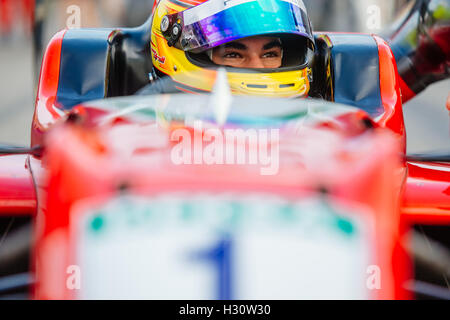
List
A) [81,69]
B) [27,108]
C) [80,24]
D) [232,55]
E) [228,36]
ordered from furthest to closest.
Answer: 1. [27,108]
2. [80,24]
3. [81,69]
4. [232,55]
5. [228,36]

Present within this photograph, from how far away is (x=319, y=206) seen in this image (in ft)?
3.15

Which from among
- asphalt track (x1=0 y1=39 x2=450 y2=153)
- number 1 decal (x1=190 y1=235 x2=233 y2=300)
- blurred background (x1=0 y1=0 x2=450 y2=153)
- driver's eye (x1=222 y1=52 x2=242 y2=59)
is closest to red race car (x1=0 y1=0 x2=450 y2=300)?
number 1 decal (x1=190 y1=235 x2=233 y2=300)

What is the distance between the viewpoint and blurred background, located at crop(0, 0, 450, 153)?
13.6 ft

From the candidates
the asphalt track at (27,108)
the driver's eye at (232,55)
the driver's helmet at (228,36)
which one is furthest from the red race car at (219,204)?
the asphalt track at (27,108)

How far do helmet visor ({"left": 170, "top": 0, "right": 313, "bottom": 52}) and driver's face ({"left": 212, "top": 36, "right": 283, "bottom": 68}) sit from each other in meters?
0.06

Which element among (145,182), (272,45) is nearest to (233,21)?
(272,45)

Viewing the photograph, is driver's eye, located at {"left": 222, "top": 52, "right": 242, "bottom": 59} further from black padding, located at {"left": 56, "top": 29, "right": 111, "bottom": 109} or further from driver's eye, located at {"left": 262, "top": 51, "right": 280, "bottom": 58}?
black padding, located at {"left": 56, "top": 29, "right": 111, "bottom": 109}

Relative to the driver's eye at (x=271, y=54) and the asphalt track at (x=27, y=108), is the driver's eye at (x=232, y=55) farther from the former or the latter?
the asphalt track at (x=27, y=108)

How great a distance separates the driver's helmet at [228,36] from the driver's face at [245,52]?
0.03m

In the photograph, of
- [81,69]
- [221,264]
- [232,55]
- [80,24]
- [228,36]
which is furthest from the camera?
[80,24]

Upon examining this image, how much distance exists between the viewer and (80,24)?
3994 mm

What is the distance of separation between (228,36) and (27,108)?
10.8 feet

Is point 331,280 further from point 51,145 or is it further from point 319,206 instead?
point 51,145

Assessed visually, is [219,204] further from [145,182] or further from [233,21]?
[233,21]
